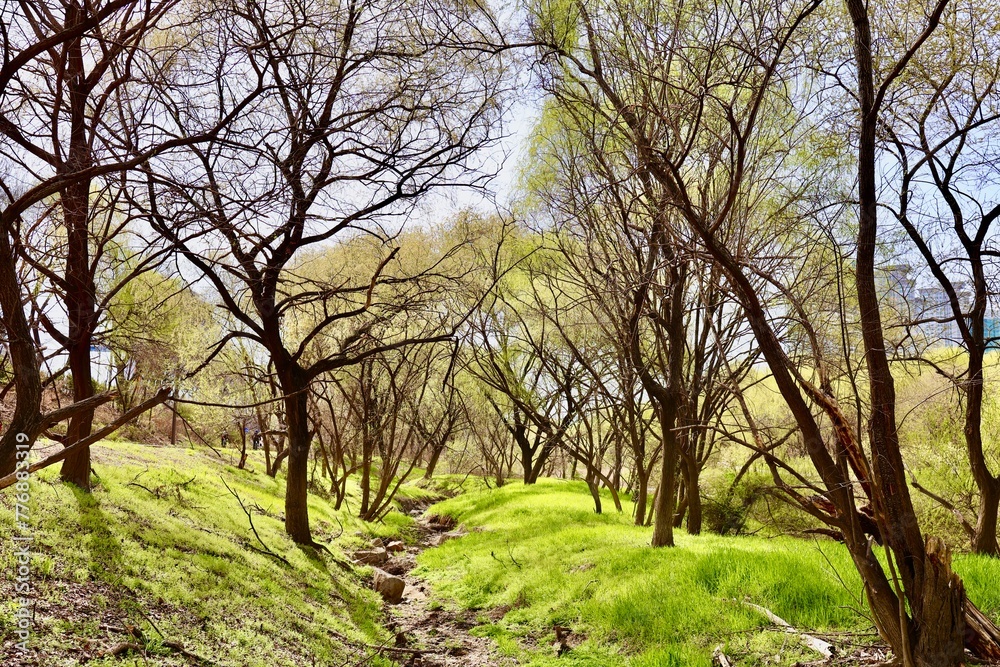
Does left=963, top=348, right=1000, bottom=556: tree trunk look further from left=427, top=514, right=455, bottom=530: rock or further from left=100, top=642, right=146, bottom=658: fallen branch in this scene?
left=427, top=514, right=455, bottom=530: rock

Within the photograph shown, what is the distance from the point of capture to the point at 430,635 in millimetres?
7559

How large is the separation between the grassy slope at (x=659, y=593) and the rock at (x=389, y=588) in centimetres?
67

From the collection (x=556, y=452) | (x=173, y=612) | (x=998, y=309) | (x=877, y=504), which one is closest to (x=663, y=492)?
(x=998, y=309)

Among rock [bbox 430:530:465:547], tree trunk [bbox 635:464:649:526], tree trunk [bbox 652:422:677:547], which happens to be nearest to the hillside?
tree trunk [bbox 652:422:677:547]

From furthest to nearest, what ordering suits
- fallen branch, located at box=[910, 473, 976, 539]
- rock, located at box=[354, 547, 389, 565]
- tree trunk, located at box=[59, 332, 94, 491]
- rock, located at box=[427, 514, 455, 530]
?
1. rock, located at box=[427, 514, 455, 530]
2. rock, located at box=[354, 547, 389, 565]
3. tree trunk, located at box=[59, 332, 94, 491]
4. fallen branch, located at box=[910, 473, 976, 539]

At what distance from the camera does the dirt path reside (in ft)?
21.7

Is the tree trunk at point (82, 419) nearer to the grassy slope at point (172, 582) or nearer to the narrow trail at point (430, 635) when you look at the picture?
the grassy slope at point (172, 582)

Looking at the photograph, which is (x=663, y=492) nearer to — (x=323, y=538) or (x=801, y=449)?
(x=801, y=449)

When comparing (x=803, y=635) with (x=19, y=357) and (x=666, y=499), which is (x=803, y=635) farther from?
(x=19, y=357)

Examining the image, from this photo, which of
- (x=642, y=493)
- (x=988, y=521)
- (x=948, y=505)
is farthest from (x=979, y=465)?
(x=642, y=493)

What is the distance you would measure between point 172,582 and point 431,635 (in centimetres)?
299

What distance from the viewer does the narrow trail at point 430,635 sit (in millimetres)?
6613

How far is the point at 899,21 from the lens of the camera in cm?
679

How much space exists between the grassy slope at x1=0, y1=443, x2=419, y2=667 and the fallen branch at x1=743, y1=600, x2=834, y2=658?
3.75 meters
